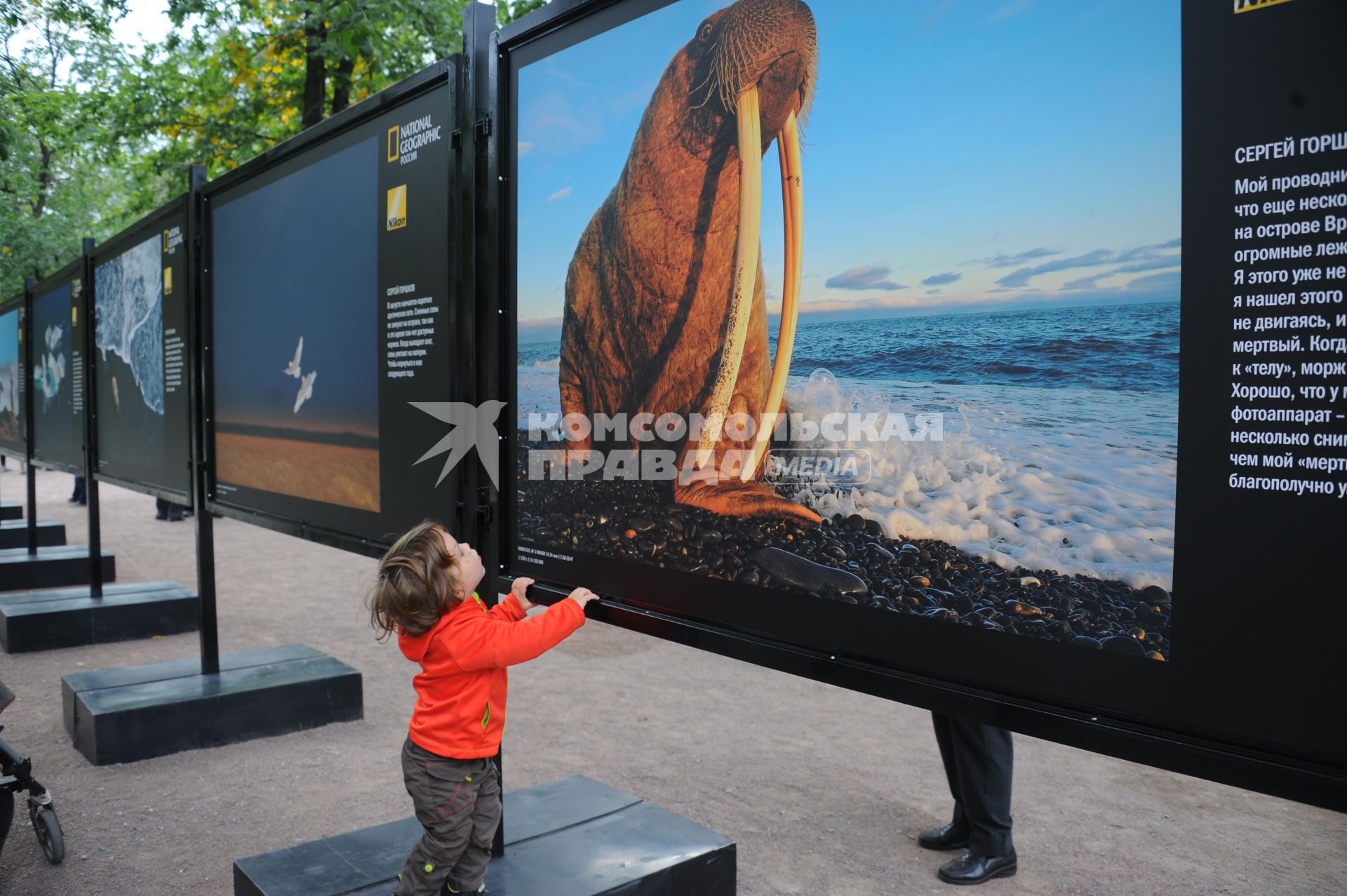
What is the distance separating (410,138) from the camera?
3635mm

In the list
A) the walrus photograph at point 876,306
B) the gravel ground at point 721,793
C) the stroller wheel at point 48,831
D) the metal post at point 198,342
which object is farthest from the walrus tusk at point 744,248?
the metal post at point 198,342

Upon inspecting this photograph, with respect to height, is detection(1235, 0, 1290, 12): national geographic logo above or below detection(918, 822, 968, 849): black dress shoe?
above

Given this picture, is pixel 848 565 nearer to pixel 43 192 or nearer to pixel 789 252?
pixel 789 252

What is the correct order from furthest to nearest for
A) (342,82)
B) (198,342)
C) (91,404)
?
(342,82), (91,404), (198,342)

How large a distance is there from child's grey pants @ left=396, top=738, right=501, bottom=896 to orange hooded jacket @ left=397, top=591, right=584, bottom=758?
0.14 feet

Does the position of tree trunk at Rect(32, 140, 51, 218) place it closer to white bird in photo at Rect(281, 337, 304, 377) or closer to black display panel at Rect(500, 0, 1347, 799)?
white bird in photo at Rect(281, 337, 304, 377)

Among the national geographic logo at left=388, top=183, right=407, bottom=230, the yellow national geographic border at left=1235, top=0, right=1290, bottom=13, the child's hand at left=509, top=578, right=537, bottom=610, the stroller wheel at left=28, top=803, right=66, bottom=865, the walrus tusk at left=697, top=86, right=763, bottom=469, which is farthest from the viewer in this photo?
the stroller wheel at left=28, top=803, right=66, bottom=865

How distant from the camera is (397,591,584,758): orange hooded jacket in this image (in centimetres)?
276

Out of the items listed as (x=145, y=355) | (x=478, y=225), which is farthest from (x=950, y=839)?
(x=145, y=355)

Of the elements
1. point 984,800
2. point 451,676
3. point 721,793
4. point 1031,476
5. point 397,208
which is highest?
point 397,208

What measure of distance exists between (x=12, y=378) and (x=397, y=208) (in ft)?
39.4

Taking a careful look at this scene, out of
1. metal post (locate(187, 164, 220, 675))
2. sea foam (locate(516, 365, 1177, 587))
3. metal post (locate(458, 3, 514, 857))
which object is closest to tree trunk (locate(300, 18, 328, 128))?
metal post (locate(187, 164, 220, 675))

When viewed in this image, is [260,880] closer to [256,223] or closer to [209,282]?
[256,223]

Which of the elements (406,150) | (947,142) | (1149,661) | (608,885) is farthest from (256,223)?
(1149,661)
